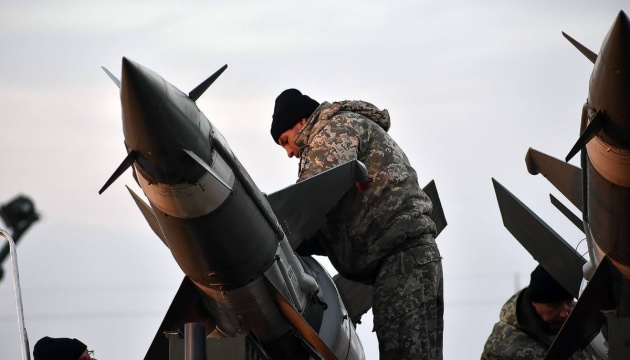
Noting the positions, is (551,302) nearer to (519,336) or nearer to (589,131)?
(519,336)

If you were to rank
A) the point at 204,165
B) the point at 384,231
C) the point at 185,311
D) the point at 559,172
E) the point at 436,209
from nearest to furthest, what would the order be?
the point at 204,165
the point at 185,311
the point at 384,231
the point at 559,172
the point at 436,209

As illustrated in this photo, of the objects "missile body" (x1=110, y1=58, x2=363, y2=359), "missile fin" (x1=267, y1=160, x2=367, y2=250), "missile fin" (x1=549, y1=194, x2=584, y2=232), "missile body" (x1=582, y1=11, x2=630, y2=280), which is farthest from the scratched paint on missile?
"missile fin" (x1=549, y1=194, x2=584, y2=232)

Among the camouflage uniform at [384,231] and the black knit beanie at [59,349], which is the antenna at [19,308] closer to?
the black knit beanie at [59,349]

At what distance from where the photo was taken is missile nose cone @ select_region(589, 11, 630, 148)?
4484 mm

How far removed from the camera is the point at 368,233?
253 inches

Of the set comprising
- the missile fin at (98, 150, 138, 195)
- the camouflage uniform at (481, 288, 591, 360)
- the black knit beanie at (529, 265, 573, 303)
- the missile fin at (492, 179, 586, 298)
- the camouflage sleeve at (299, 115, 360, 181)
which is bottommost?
the camouflage uniform at (481, 288, 591, 360)

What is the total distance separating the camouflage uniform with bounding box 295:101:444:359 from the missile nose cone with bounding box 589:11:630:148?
1849 mm

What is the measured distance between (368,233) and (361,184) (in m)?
0.36

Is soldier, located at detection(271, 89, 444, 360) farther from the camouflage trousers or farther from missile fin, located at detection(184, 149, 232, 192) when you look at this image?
missile fin, located at detection(184, 149, 232, 192)

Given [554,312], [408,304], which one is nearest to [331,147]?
[408,304]

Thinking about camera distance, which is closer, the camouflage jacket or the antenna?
the antenna

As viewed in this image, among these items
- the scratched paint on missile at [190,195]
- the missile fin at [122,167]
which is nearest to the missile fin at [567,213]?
the scratched paint on missile at [190,195]

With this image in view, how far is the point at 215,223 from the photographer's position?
5113 mm

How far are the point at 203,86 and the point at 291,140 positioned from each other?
6.21ft
